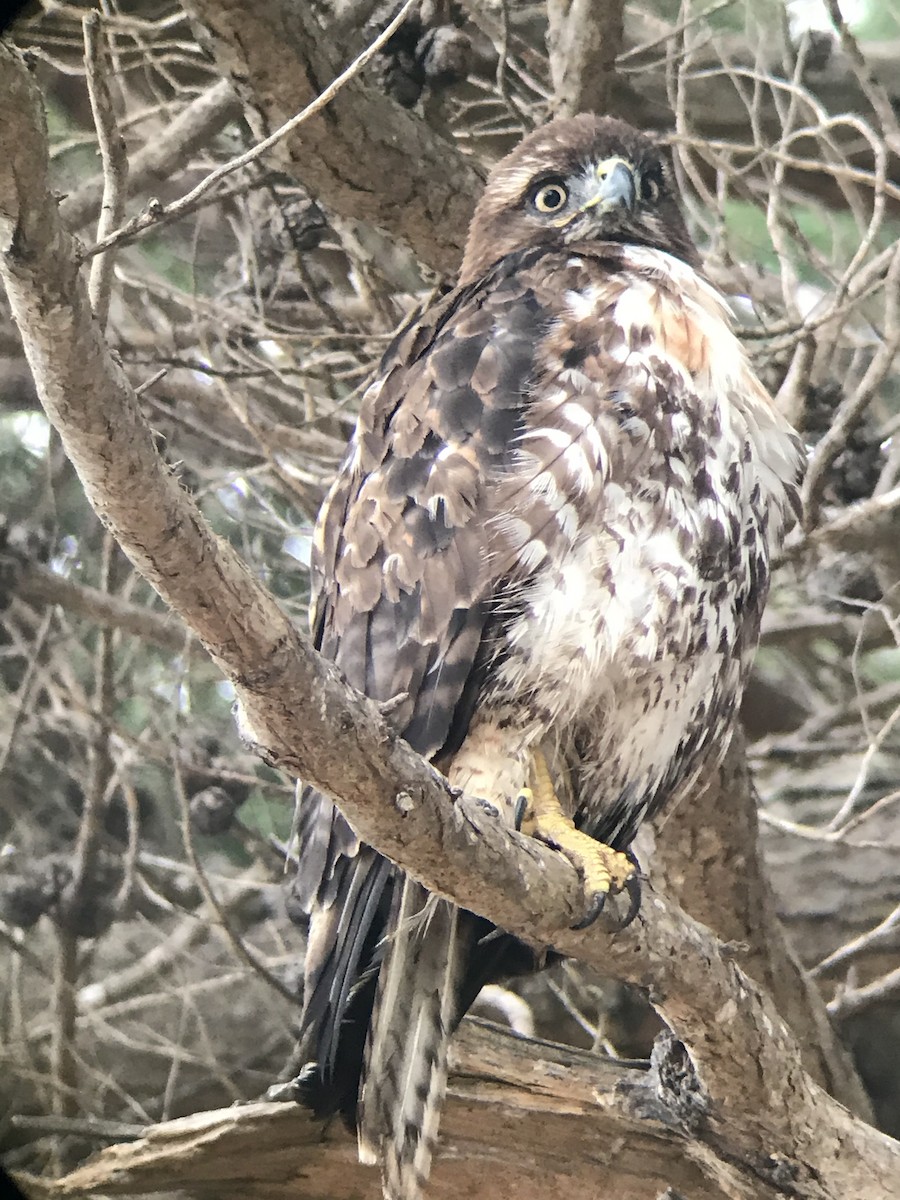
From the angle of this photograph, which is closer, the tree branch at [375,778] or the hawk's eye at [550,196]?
the tree branch at [375,778]

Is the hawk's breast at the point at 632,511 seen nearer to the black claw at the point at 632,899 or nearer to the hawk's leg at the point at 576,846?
the hawk's leg at the point at 576,846

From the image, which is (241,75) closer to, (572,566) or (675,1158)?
(572,566)

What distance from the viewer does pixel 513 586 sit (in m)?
2.12

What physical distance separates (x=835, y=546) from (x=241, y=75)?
5.98 feet

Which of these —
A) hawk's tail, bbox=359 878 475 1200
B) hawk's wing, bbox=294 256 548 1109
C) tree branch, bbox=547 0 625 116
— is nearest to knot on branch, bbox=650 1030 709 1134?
hawk's tail, bbox=359 878 475 1200

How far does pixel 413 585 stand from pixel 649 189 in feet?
3.59

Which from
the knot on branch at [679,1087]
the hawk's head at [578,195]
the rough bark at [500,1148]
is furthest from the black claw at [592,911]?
the hawk's head at [578,195]

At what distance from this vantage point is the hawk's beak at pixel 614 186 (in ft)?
8.35

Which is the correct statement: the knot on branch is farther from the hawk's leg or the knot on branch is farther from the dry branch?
the hawk's leg

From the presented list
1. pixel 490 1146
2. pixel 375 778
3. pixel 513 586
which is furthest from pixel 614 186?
pixel 490 1146

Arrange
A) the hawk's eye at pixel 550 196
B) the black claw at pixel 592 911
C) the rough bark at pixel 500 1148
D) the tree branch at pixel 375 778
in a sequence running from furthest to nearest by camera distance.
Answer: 1. the hawk's eye at pixel 550 196
2. the rough bark at pixel 500 1148
3. the black claw at pixel 592 911
4. the tree branch at pixel 375 778

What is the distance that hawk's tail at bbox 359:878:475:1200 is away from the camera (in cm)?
212

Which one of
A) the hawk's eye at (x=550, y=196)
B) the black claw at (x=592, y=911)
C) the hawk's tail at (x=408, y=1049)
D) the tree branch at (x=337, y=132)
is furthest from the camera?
the hawk's eye at (x=550, y=196)

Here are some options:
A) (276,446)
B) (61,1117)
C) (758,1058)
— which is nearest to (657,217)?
(276,446)
